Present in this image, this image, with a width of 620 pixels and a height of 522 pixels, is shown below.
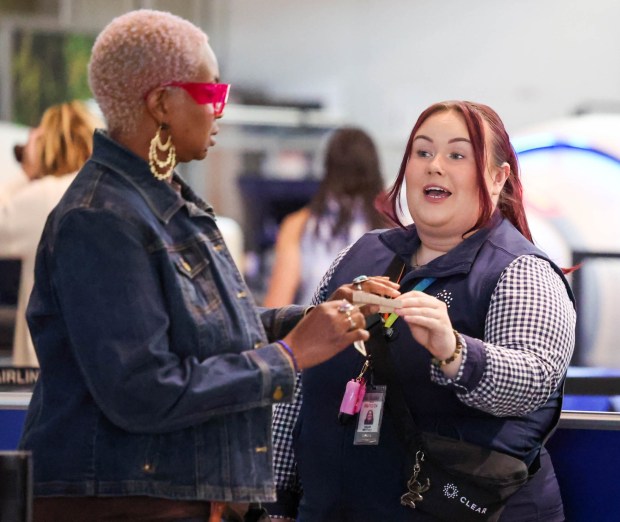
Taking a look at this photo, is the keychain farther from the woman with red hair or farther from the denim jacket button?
the denim jacket button

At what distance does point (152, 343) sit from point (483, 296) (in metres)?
0.75

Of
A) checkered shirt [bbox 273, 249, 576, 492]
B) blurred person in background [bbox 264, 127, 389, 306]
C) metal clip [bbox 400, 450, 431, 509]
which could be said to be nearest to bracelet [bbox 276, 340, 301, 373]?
checkered shirt [bbox 273, 249, 576, 492]

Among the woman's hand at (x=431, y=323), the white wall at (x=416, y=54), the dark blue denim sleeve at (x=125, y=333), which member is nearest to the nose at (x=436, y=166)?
the woman's hand at (x=431, y=323)

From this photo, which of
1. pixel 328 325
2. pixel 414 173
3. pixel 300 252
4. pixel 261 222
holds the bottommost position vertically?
pixel 261 222

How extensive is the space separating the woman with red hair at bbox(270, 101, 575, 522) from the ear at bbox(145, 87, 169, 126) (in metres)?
0.49

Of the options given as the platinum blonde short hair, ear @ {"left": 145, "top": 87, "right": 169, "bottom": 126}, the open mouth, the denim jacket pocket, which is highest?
the platinum blonde short hair

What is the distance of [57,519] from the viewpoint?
1.67m

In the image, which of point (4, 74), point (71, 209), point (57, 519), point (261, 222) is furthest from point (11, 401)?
point (261, 222)

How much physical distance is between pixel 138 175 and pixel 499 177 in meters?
0.84

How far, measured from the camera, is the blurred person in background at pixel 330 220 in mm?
4441

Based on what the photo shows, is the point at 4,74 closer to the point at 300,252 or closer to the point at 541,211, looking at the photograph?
the point at 300,252

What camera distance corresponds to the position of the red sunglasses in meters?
1.68

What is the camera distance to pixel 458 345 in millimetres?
1897

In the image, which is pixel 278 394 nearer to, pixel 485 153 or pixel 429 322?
pixel 429 322
